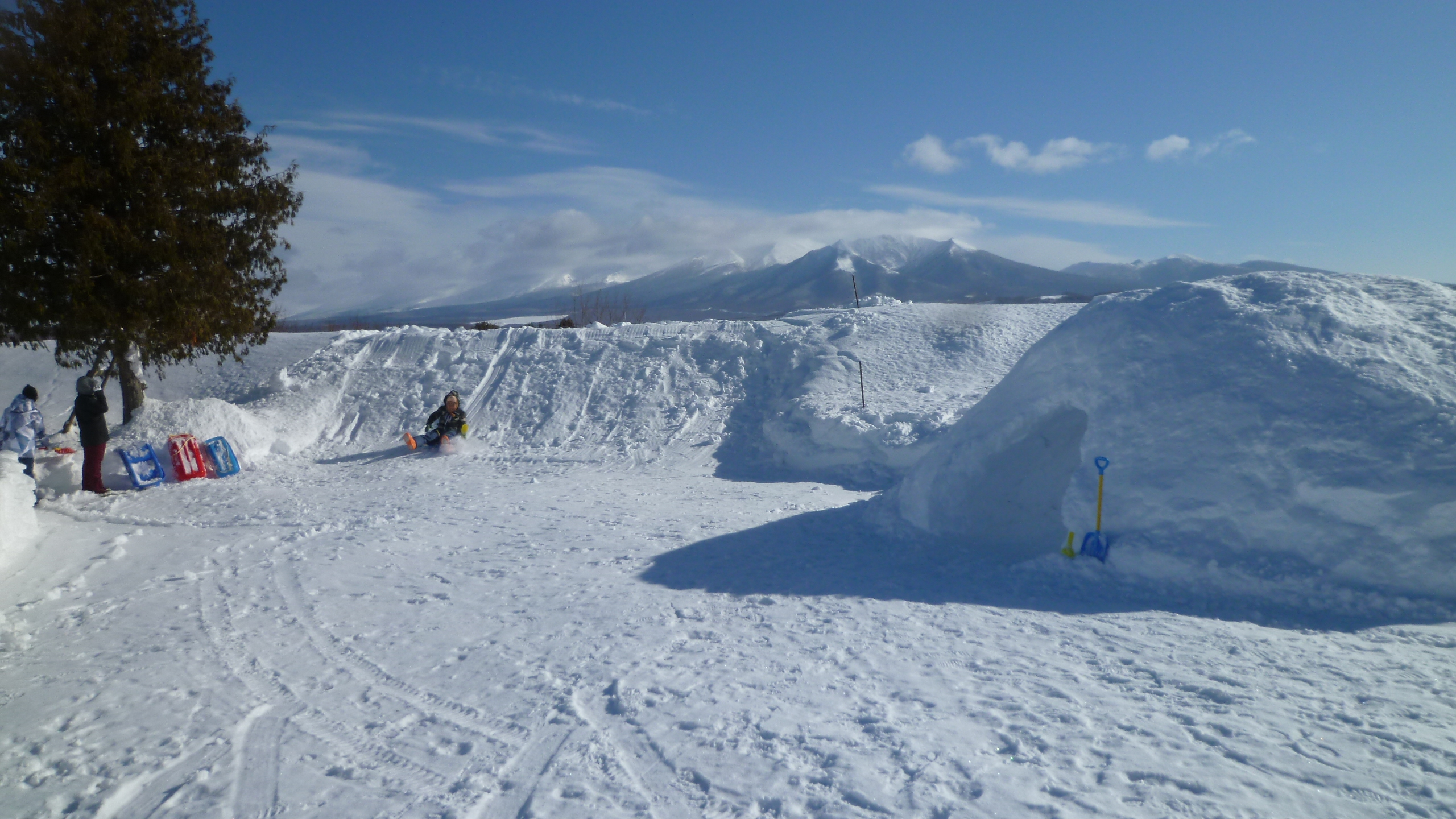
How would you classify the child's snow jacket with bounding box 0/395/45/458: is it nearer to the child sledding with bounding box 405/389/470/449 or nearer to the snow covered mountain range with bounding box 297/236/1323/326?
the child sledding with bounding box 405/389/470/449

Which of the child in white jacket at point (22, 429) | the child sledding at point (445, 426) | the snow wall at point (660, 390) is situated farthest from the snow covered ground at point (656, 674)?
the child sledding at point (445, 426)

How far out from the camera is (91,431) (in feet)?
32.1

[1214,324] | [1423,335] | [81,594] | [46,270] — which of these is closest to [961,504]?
[1214,324]

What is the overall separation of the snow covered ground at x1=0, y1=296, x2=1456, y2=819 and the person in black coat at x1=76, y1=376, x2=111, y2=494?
452mm

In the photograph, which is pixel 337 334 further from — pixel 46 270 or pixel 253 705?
pixel 253 705

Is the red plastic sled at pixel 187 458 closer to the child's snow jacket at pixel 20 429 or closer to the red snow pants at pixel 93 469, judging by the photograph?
the red snow pants at pixel 93 469

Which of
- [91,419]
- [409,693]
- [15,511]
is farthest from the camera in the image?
[91,419]

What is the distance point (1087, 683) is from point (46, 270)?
1410cm

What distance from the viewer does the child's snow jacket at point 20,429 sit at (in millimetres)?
9258

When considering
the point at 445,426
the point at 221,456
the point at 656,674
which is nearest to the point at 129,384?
the point at 221,456

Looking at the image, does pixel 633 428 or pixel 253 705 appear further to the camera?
pixel 633 428

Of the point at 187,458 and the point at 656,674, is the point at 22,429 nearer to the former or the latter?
the point at 187,458

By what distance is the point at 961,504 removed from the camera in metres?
7.05

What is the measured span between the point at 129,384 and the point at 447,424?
17.6 ft
